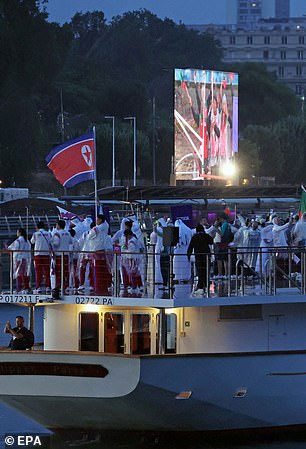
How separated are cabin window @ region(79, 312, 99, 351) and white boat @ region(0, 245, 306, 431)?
17mm

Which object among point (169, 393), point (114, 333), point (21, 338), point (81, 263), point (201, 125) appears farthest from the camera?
point (201, 125)

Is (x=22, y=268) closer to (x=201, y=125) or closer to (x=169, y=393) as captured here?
(x=169, y=393)

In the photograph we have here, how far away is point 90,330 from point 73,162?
4446 mm

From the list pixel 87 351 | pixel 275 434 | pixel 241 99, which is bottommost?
pixel 275 434

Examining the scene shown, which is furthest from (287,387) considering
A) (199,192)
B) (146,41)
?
(146,41)

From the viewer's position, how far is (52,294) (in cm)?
2489

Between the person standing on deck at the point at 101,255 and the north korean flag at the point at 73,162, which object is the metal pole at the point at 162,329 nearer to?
the person standing on deck at the point at 101,255

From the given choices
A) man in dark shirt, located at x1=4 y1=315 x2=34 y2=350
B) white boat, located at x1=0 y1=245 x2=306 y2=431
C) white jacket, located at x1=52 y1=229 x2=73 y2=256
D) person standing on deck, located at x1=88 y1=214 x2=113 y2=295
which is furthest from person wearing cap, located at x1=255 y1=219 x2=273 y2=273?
man in dark shirt, located at x1=4 y1=315 x2=34 y2=350

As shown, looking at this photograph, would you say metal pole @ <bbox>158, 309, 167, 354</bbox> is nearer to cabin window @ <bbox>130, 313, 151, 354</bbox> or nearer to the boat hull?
cabin window @ <bbox>130, 313, 151, 354</bbox>

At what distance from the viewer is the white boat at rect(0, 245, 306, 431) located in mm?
24281

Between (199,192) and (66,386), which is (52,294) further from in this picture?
(199,192)

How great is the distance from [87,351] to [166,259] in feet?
13.5

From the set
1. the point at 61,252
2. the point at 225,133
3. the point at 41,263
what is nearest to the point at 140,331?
the point at 61,252

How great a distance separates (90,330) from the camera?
2541cm
